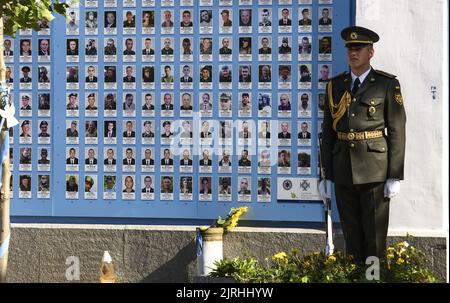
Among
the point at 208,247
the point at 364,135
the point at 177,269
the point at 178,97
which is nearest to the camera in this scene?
the point at 364,135

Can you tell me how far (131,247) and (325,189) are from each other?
2474 millimetres

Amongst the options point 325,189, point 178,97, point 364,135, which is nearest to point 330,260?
point 325,189

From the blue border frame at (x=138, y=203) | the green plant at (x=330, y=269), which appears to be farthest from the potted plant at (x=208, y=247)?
the blue border frame at (x=138, y=203)

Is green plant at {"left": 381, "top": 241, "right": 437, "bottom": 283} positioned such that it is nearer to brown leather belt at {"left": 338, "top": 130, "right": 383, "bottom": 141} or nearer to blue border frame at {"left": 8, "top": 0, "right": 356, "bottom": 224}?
blue border frame at {"left": 8, "top": 0, "right": 356, "bottom": 224}

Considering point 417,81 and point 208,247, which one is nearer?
point 417,81

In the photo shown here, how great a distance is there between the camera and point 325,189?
10.5m

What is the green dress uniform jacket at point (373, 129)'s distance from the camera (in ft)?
33.4

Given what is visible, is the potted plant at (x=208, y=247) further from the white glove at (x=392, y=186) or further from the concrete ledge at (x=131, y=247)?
the white glove at (x=392, y=186)

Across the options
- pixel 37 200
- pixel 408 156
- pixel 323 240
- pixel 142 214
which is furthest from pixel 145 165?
pixel 408 156

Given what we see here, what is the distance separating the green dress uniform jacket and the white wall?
2.58 ft

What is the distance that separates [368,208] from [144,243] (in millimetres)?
2757

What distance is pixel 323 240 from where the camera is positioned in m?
11.4

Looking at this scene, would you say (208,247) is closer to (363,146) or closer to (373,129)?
(363,146)
